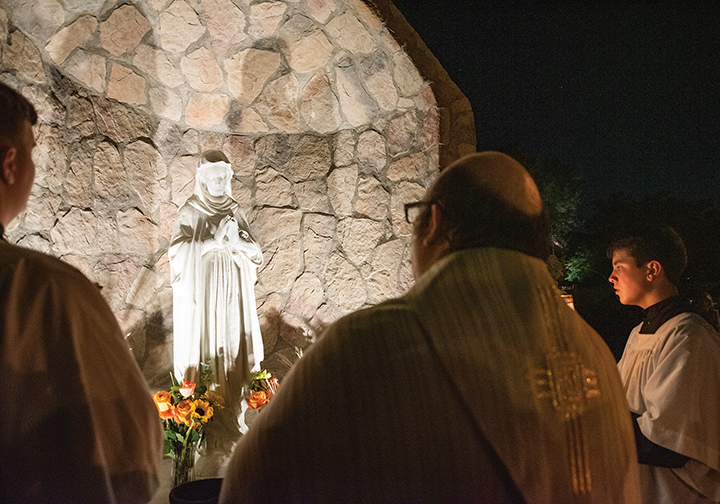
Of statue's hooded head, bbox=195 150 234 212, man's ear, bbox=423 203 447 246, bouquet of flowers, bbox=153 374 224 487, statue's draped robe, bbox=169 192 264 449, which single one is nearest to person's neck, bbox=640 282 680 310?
man's ear, bbox=423 203 447 246

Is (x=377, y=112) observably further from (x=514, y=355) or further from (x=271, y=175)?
(x=514, y=355)

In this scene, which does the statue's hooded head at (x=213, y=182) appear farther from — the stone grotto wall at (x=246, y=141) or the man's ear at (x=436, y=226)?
the man's ear at (x=436, y=226)

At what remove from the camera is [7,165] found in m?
1.07

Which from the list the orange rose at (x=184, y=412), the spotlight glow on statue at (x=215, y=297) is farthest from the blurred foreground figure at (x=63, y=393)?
the spotlight glow on statue at (x=215, y=297)

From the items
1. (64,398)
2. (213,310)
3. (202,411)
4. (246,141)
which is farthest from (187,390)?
(246,141)

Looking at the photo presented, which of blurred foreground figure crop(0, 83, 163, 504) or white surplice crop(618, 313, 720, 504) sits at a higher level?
blurred foreground figure crop(0, 83, 163, 504)

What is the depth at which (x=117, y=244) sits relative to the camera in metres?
4.14

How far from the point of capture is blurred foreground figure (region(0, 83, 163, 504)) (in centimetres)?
89

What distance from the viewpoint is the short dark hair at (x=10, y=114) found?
1.05 meters

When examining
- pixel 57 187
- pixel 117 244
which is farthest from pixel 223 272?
pixel 57 187

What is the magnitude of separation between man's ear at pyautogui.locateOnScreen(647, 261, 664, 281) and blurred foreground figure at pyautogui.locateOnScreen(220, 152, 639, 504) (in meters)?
1.61

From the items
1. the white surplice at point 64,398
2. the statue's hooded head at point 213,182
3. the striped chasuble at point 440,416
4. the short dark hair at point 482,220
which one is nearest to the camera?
the striped chasuble at point 440,416

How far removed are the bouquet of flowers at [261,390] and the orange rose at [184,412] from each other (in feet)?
1.82

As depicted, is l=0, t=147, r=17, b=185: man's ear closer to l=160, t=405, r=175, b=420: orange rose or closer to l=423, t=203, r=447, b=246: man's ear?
l=423, t=203, r=447, b=246: man's ear
